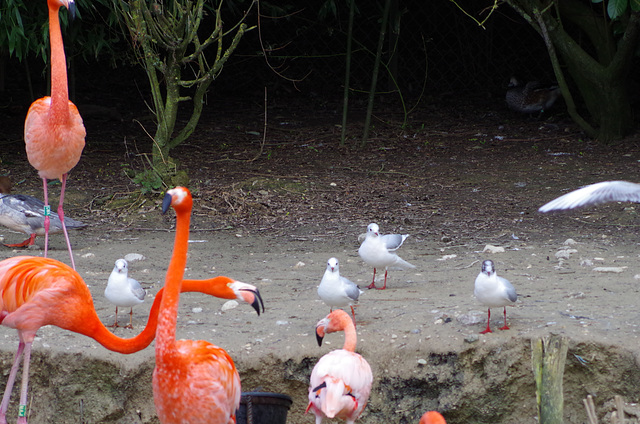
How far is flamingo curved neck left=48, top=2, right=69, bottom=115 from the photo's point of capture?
4.79m

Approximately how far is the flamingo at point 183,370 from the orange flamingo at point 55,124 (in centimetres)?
217

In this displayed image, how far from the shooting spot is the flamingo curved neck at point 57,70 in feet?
15.7

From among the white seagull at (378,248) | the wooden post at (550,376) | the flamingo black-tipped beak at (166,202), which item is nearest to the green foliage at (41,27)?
the white seagull at (378,248)

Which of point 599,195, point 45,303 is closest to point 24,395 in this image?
point 45,303

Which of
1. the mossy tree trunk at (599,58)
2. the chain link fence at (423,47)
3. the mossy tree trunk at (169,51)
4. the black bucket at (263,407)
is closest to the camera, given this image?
the black bucket at (263,407)

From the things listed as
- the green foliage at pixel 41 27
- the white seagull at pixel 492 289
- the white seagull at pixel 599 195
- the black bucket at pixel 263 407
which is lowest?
the black bucket at pixel 263 407

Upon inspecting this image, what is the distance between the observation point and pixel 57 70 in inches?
188

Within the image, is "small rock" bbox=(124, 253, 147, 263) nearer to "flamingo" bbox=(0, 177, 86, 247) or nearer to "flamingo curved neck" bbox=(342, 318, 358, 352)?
"flamingo" bbox=(0, 177, 86, 247)

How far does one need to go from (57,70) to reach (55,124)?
0.39m

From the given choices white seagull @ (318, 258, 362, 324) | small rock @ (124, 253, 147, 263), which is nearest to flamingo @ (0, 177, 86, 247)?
small rock @ (124, 253, 147, 263)

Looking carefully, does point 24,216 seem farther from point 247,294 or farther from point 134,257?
point 247,294

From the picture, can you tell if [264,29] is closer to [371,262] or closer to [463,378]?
[371,262]

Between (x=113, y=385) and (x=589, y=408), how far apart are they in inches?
106

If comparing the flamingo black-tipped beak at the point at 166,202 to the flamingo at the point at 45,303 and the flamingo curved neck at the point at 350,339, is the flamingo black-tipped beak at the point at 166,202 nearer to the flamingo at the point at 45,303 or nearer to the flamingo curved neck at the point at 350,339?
the flamingo at the point at 45,303
